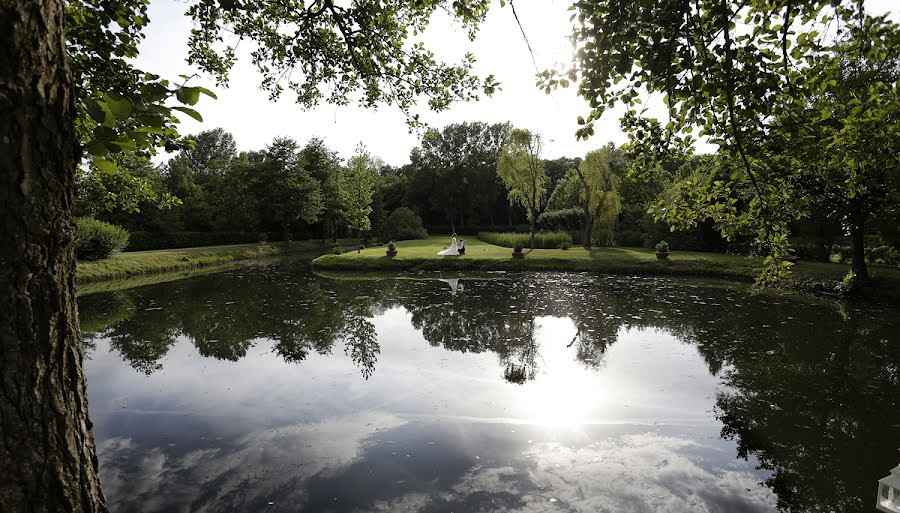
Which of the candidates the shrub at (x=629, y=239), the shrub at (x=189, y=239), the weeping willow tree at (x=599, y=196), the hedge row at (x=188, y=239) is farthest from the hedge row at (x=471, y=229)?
the hedge row at (x=188, y=239)

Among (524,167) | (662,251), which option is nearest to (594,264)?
(662,251)

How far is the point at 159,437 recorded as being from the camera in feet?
20.7

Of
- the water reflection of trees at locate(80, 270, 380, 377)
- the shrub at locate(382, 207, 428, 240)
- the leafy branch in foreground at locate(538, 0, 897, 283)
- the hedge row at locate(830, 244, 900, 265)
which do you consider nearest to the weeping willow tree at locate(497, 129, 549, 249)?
the water reflection of trees at locate(80, 270, 380, 377)

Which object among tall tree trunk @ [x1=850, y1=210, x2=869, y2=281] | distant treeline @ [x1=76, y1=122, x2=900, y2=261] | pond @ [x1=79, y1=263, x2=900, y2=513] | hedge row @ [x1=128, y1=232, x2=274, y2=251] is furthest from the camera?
hedge row @ [x1=128, y1=232, x2=274, y2=251]

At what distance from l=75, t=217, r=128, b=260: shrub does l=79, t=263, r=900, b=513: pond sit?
1054 cm

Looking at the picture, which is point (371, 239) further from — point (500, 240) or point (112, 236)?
point (112, 236)

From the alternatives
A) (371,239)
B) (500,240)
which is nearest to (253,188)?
(371,239)

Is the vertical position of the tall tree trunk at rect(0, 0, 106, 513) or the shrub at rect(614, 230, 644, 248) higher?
the tall tree trunk at rect(0, 0, 106, 513)

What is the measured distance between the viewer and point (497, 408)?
722 centimetres

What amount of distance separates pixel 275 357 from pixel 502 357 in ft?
16.0

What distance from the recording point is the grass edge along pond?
18578mm

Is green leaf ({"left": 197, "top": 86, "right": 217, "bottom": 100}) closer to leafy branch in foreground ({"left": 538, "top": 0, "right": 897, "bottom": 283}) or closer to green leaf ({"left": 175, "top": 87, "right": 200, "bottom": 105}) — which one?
green leaf ({"left": 175, "top": 87, "right": 200, "bottom": 105})

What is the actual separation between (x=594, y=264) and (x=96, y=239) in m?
24.6

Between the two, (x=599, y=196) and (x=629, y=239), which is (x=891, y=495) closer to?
(x=599, y=196)
